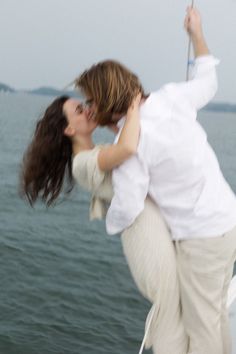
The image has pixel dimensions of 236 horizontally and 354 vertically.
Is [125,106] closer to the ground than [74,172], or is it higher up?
higher up

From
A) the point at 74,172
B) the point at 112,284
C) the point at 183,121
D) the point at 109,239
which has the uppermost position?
the point at 183,121

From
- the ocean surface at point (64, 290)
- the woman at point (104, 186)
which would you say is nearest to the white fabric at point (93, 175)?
the woman at point (104, 186)

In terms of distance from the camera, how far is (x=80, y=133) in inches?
82.4

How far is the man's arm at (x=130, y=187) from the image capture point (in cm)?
192

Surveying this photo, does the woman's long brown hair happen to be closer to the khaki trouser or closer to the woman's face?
the woman's face

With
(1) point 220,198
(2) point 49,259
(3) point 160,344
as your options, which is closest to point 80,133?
(1) point 220,198

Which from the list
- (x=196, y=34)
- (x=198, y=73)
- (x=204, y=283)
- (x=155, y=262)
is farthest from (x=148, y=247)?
(x=196, y=34)

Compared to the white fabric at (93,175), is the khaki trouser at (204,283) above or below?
below

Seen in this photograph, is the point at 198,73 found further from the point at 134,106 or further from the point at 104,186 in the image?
the point at 104,186

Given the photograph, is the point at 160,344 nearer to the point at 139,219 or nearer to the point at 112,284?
→ the point at 139,219

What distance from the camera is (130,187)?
75.7 inches

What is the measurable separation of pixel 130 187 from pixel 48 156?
376 mm

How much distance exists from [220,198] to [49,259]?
540 centimetres

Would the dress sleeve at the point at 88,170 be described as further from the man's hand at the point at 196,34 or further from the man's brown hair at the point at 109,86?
the man's hand at the point at 196,34
